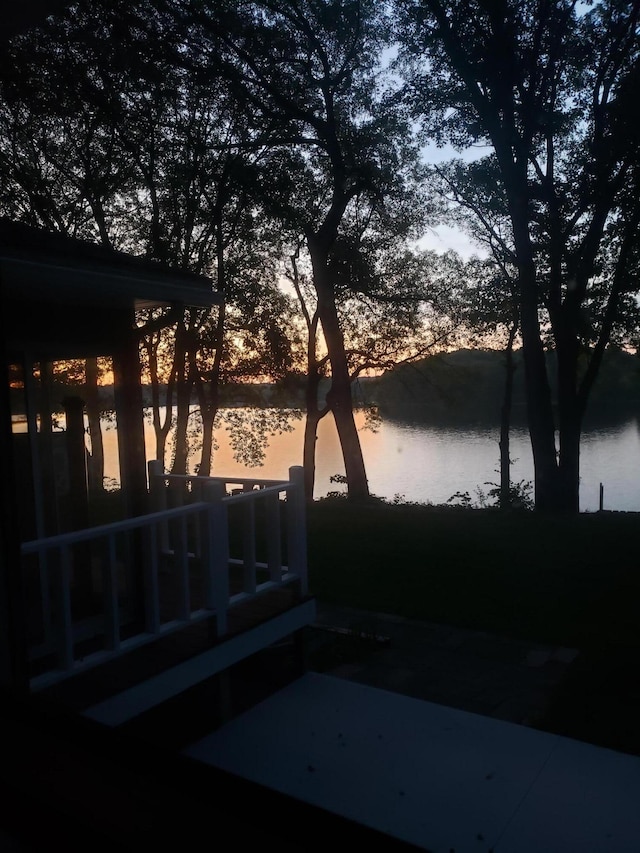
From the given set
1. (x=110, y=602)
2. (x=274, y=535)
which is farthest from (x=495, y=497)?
(x=110, y=602)

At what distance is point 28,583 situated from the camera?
12.3 ft

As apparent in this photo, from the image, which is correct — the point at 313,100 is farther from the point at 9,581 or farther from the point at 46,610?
the point at 9,581

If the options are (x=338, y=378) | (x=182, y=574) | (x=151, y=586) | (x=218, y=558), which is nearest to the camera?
(x=151, y=586)

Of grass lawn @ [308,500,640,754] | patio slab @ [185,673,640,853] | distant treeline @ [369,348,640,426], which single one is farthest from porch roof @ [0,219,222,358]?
distant treeline @ [369,348,640,426]

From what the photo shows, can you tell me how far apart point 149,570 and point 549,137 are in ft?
37.7

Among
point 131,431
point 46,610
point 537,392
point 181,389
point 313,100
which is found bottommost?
point 46,610

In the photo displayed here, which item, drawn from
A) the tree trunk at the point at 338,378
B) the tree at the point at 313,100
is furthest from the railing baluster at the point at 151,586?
the tree trunk at the point at 338,378

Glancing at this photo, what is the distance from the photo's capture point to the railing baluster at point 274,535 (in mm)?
4406

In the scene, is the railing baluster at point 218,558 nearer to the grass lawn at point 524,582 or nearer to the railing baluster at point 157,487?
the railing baluster at point 157,487

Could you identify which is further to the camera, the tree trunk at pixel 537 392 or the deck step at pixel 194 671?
the tree trunk at pixel 537 392

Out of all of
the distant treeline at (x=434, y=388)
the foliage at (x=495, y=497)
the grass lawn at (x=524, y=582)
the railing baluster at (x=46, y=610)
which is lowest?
the foliage at (x=495, y=497)

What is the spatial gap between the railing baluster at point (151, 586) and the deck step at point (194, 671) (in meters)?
0.27

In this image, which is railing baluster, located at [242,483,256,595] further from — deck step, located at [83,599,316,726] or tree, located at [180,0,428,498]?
tree, located at [180,0,428,498]

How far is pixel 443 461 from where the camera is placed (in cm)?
2942
